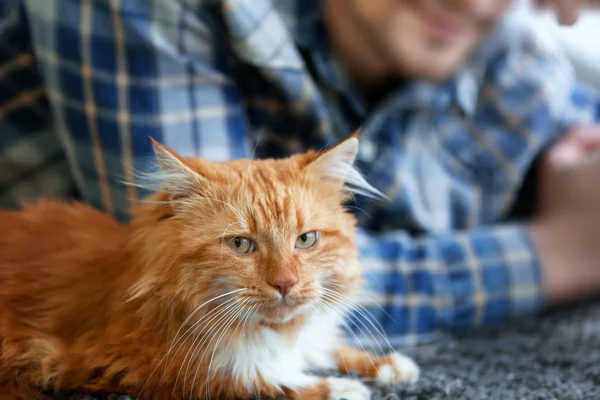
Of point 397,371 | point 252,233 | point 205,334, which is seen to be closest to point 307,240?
point 252,233

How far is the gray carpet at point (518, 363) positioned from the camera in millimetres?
920

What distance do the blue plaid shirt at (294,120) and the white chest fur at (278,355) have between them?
254 mm

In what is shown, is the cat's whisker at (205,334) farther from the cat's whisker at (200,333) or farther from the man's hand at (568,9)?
the man's hand at (568,9)

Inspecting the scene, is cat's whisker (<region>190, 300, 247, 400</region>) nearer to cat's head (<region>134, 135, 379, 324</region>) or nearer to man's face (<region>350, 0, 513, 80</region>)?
cat's head (<region>134, 135, 379, 324</region>)

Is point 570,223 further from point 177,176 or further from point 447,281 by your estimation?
point 177,176

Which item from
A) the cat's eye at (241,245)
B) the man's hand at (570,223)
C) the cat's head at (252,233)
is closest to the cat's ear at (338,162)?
the cat's head at (252,233)

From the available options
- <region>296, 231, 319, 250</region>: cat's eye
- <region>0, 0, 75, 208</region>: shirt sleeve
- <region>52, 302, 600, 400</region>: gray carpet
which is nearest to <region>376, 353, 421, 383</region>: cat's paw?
<region>52, 302, 600, 400</region>: gray carpet

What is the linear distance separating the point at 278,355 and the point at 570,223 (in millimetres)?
893

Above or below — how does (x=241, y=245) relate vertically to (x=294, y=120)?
below

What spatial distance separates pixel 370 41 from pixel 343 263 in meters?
0.77

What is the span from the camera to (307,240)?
0.82m

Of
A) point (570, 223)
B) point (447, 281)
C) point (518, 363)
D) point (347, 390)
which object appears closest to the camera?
point (347, 390)

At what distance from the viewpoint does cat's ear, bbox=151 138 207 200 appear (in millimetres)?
764

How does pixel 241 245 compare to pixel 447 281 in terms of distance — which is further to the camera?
pixel 447 281
